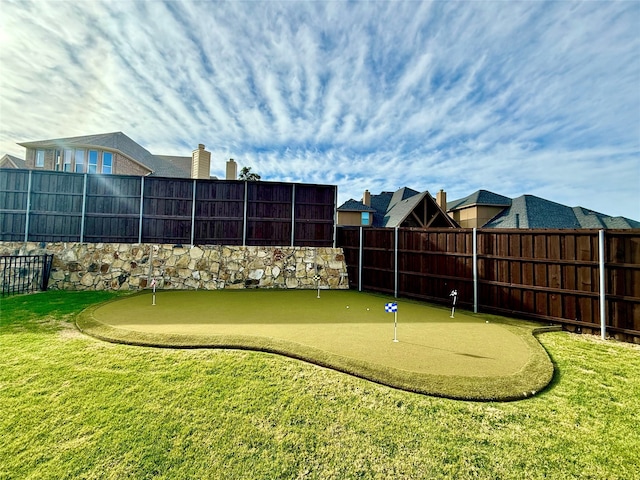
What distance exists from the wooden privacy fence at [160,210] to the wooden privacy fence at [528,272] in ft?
13.3

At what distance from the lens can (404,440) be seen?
8.49ft

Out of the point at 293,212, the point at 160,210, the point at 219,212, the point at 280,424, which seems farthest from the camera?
the point at 293,212

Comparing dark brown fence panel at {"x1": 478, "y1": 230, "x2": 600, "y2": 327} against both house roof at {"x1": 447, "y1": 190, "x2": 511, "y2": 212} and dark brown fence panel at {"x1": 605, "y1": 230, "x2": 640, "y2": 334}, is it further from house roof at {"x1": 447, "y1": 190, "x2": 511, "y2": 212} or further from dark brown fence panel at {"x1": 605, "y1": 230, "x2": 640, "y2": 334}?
→ house roof at {"x1": 447, "y1": 190, "x2": 511, "y2": 212}

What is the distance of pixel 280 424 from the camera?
281cm

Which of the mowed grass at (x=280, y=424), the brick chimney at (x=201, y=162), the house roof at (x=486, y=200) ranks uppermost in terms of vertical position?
the brick chimney at (x=201, y=162)

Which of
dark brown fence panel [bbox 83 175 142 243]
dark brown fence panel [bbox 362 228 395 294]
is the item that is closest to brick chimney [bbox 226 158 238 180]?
dark brown fence panel [bbox 83 175 142 243]

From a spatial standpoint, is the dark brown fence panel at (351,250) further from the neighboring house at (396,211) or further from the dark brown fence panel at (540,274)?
the neighboring house at (396,211)

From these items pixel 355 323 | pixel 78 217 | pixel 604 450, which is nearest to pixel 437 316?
pixel 355 323

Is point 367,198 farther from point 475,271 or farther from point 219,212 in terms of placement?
point 475,271

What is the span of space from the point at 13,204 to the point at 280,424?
47.9 ft

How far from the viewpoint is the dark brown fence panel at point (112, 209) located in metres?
10.7

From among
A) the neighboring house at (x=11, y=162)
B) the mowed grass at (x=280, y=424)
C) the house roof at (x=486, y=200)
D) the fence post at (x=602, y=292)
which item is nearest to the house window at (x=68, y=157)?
the neighboring house at (x=11, y=162)

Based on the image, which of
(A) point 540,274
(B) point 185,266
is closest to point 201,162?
(B) point 185,266

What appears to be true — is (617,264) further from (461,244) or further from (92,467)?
(92,467)
